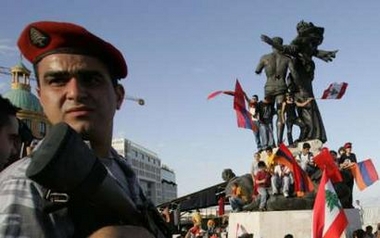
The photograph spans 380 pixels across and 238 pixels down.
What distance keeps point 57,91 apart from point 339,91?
1365cm

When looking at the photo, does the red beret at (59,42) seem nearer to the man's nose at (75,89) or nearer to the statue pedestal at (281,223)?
the man's nose at (75,89)

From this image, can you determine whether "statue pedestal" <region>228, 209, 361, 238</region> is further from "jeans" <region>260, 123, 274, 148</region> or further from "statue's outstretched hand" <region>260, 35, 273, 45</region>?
"statue's outstretched hand" <region>260, 35, 273, 45</region>

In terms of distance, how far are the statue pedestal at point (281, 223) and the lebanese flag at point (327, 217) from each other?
12.6 feet

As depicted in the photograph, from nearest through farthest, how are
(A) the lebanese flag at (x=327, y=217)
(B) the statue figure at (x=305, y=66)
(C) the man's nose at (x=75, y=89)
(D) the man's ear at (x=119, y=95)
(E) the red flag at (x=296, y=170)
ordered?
(C) the man's nose at (x=75, y=89), (D) the man's ear at (x=119, y=95), (A) the lebanese flag at (x=327, y=217), (E) the red flag at (x=296, y=170), (B) the statue figure at (x=305, y=66)

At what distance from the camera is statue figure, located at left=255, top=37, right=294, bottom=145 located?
14.6 metres

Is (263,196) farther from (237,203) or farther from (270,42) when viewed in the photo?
(270,42)

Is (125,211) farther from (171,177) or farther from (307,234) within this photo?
(171,177)

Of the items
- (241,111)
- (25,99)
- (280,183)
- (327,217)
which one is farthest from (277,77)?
(25,99)

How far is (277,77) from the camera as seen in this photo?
1468 cm

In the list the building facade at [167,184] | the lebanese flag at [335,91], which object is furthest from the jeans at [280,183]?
the building facade at [167,184]

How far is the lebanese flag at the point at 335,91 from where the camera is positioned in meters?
14.2

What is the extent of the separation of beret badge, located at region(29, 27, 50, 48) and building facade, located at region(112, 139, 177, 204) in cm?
12868

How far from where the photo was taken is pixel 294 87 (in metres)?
14.8

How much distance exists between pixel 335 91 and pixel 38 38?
45.0 ft
